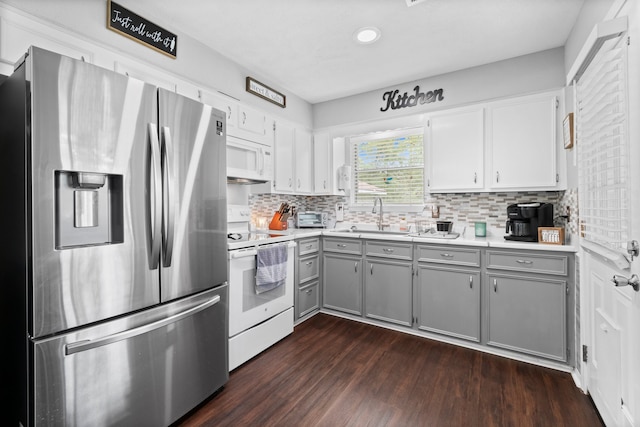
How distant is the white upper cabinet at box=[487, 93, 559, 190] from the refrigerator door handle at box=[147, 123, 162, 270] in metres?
2.73

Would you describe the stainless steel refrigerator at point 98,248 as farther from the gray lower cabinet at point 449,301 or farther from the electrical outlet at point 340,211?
the electrical outlet at point 340,211

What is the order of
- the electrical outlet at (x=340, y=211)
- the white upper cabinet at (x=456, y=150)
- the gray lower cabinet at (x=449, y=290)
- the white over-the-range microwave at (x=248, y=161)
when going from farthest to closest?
the electrical outlet at (x=340, y=211), the white upper cabinet at (x=456, y=150), the white over-the-range microwave at (x=248, y=161), the gray lower cabinet at (x=449, y=290)

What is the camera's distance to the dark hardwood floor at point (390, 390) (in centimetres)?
176

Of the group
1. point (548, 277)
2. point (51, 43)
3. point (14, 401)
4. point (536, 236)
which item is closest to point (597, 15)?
point (536, 236)

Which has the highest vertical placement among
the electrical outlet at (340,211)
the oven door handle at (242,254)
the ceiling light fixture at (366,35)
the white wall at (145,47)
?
the ceiling light fixture at (366,35)

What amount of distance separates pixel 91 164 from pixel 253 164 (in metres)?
1.72

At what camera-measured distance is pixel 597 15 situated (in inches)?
70.1

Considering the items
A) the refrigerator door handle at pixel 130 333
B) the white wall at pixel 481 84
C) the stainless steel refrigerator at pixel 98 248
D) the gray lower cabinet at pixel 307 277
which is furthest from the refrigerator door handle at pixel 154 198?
the white wall at pixel 481 84

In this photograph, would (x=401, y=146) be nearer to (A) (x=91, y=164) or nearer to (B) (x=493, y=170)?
(B) (x=493, y=170)

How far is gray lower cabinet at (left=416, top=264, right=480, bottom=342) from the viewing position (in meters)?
2.60

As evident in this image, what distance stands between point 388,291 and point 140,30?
298 centimetres

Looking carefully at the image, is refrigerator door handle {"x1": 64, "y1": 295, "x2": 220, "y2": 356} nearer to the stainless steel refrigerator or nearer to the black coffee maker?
the stainless steel refrigerator

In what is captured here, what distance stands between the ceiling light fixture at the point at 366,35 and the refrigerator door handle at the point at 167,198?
66.1 inches

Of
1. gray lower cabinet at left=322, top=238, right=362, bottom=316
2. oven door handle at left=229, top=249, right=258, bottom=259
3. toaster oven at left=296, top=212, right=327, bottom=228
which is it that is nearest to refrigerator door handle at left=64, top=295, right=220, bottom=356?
oven door handle at left=229, top=249, right=258, bottom=259
